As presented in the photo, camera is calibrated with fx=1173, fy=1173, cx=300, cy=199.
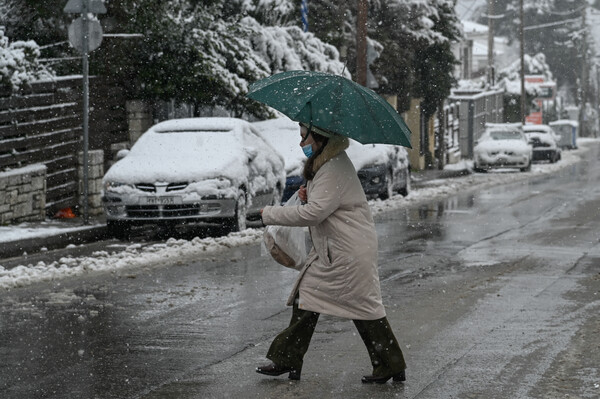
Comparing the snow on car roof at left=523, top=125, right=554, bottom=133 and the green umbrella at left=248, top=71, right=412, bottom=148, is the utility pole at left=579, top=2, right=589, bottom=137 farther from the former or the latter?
the green umbrella at left=248, top=71, right=412, bottom=148

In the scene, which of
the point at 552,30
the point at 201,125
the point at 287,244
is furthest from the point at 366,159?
the point at 552,30

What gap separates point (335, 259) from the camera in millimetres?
6641

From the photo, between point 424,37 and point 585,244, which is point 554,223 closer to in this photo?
point 585,244

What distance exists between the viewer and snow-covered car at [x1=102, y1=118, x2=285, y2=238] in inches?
610

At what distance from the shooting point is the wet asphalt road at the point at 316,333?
687 cm

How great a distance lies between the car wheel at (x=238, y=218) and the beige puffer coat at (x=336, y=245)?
357 inches

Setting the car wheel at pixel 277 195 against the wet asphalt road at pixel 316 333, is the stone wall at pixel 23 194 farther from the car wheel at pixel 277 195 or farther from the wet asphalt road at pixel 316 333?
the wet asphalt road at pixel 316 333

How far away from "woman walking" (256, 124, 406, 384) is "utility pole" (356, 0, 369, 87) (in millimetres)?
20402

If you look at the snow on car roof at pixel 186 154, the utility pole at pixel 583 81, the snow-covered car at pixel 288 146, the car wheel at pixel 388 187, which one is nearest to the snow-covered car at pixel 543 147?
the car wheel at pixel 388 187

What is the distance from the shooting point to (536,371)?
23.9 feet

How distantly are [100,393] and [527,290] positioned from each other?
5.36m

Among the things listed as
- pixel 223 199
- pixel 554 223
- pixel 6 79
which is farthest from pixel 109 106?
pixel 554 223

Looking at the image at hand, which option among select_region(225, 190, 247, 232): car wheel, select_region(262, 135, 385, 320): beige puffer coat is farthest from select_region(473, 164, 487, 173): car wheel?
select_region(262, 135, 385, 320): beige puffer coat

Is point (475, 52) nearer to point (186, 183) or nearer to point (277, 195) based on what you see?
point (277, 195)
